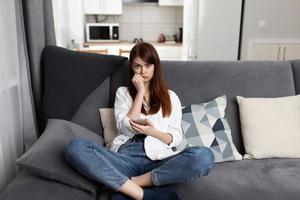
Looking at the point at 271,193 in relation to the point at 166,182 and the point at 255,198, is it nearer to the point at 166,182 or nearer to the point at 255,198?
the point at 255,198

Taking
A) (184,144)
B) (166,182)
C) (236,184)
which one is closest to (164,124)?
(184,144)

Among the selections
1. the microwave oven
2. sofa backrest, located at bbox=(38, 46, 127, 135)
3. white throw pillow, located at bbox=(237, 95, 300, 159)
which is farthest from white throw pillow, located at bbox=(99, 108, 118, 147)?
the microwave oven

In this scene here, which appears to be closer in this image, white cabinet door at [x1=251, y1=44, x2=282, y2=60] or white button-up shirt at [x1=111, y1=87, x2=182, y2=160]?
white button-up shirt at [x1=111, y1=87, x2=182, y2=160]

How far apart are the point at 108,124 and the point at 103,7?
3.72 metres

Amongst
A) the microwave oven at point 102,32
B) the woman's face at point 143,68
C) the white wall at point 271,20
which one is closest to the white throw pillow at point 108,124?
the woman's face at point 143,68

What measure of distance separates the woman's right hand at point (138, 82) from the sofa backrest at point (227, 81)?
0.71 feet

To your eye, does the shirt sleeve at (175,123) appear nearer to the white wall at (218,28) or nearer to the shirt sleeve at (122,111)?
the shirt sleeve at (122,111)

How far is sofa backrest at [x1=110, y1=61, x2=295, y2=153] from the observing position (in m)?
1.86

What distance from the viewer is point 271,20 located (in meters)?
3.74

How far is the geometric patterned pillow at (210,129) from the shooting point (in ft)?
5.56

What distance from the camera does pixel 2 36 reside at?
1.61 meters

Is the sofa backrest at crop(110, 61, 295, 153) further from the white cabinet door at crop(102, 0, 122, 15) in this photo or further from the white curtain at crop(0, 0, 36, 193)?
the white cabinet door at crop(102, 0, 122, 15)

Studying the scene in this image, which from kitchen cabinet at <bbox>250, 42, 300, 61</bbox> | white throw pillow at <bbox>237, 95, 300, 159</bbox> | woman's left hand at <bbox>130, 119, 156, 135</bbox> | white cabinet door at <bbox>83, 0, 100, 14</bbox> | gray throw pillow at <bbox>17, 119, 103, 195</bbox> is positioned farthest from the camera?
white cabinet door at <bbox>83, 0, 100, 14</bbox>

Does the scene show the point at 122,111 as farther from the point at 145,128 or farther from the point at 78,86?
the point at 78,86
